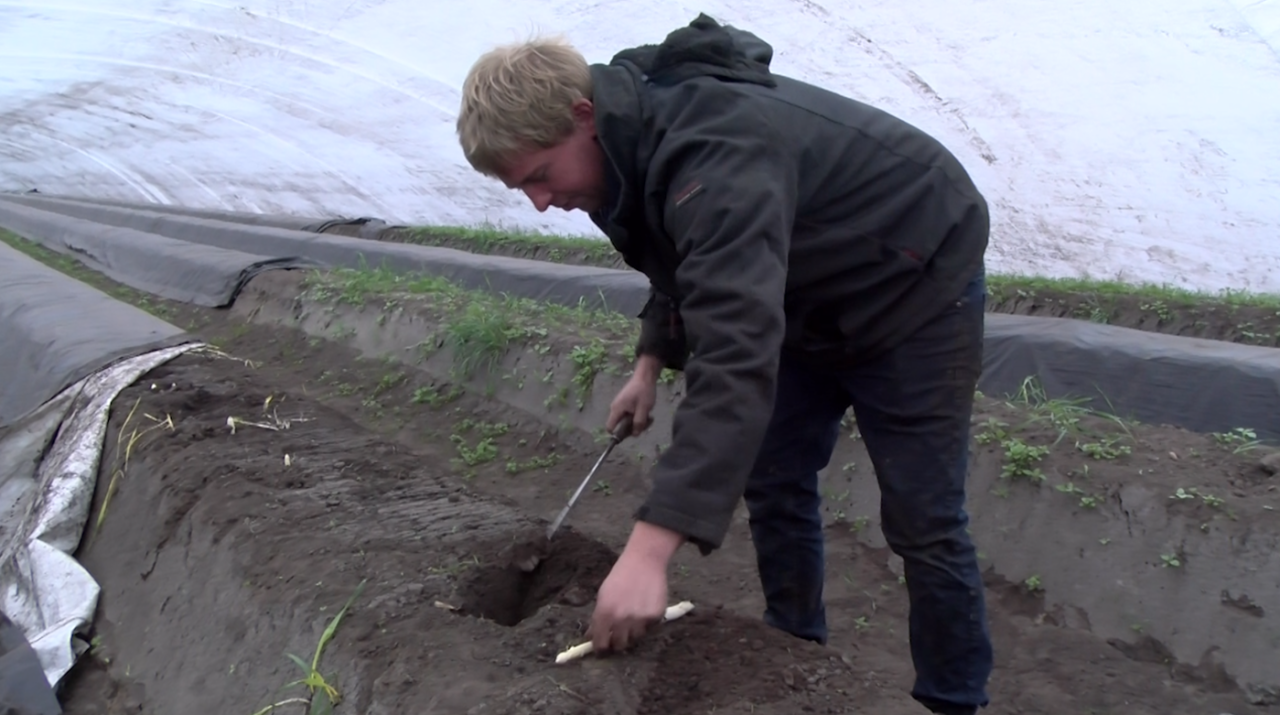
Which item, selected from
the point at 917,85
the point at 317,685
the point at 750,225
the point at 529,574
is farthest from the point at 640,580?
the point at 917,85

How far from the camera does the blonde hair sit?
151cm

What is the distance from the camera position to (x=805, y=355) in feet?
6.14

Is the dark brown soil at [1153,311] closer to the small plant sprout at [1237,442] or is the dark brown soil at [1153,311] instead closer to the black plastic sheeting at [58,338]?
the small plant sprout at [1237,442]

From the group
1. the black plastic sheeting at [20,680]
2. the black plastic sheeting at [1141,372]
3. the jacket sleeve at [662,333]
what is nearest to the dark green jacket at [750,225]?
the jacket sleeve at [662,333]

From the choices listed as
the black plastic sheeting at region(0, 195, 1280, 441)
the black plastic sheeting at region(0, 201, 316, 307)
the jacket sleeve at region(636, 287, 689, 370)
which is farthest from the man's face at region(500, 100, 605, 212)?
the black plastic sheeting at region(0, 201, 316, 307)

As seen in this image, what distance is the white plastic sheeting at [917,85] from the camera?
6.23 metres

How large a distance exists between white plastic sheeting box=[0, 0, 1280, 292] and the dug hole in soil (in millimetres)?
2872

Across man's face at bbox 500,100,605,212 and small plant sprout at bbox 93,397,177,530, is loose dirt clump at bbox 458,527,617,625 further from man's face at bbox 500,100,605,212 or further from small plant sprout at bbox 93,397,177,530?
small plant sprout at bbox 93,397,177,530

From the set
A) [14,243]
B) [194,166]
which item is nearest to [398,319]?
[14,243]

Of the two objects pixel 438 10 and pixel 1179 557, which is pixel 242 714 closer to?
pixel 1179 557

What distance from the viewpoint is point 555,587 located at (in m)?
2.22

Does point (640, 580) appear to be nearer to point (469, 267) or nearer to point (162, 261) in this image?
point (469, 267)

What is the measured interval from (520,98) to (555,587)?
1144 millimetres

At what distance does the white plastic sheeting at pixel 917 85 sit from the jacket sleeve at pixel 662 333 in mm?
3191
